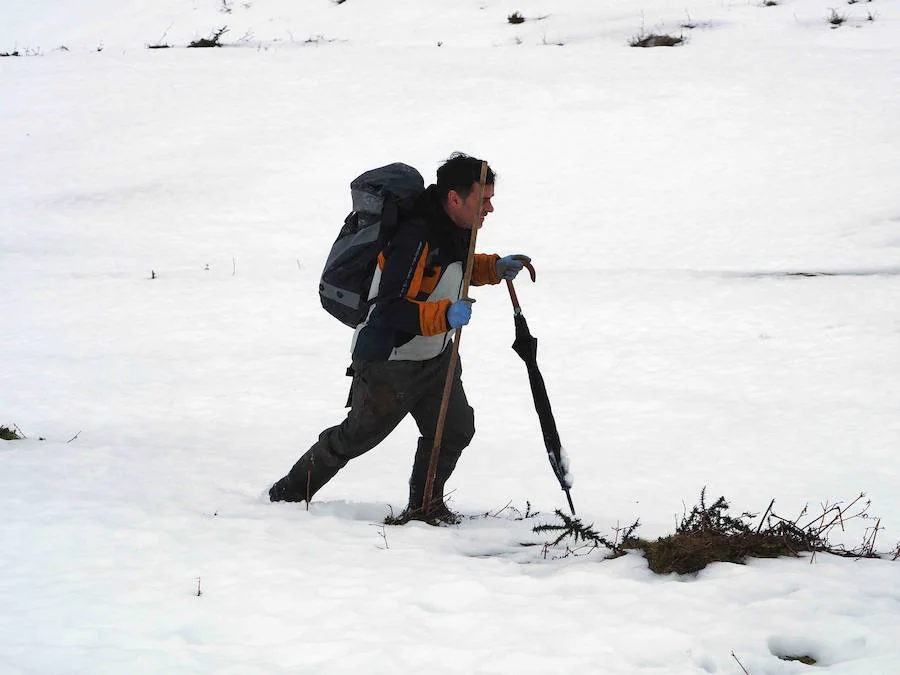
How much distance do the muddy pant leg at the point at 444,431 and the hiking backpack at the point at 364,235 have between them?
2.15 ft

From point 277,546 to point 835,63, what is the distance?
462 inches

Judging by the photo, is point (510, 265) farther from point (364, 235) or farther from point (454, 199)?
point (364, 235)

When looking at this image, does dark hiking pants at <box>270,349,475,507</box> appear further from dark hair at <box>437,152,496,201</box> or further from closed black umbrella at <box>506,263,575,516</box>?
dark hair at <box>437,152,496,201</box>

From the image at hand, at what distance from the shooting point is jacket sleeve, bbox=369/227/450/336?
384 cm

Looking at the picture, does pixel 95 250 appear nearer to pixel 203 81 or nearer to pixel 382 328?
pixel 203 81

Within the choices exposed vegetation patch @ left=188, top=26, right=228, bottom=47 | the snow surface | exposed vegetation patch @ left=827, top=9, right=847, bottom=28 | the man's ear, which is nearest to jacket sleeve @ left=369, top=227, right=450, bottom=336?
the man's ear

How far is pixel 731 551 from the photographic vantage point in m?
3.66

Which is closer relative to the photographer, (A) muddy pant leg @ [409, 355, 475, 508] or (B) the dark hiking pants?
(B) the dark hiking pants

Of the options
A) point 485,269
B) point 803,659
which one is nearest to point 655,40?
point 485,269

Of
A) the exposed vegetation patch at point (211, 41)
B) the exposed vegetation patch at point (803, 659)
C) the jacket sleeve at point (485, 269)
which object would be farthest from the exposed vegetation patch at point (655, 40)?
the exposed vegetation patch at point (803, 659)

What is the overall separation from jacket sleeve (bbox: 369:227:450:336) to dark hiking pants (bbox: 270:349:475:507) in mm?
336

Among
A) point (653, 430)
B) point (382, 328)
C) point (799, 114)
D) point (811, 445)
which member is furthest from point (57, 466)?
point (799, 114)

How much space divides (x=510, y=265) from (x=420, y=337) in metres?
0.56

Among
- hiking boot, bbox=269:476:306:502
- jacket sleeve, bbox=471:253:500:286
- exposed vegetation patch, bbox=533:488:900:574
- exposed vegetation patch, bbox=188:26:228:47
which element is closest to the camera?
exposed vegetation patch, bbox=533:488:900:574
